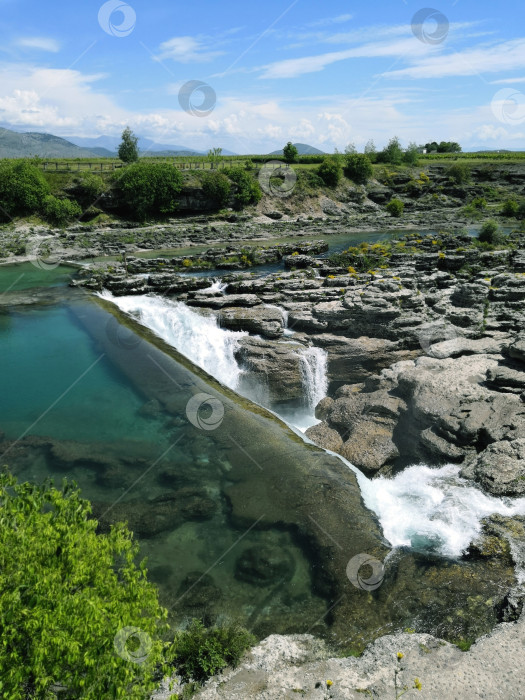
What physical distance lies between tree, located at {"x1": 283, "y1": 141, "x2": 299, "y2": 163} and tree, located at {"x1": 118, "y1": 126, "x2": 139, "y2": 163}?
37.4m

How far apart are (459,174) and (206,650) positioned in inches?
4803

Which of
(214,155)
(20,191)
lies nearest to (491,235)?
(20,191)

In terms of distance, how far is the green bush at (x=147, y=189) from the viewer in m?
79.4

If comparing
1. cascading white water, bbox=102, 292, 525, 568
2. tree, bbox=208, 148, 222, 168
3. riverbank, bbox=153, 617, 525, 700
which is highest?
tree, bbox=208, 148, 222, 168

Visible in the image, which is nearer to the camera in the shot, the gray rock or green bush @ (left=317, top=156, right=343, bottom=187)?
the gray rock

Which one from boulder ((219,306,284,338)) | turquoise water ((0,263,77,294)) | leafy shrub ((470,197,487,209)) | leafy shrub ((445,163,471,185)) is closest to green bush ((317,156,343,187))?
leafy shrub ((470,197,487,209))

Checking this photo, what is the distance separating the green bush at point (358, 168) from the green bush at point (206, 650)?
109107 mm

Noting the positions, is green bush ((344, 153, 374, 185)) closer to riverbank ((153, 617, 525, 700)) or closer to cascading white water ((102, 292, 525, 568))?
cascading white water ((102, 292, 525, 568))

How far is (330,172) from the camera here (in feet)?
337

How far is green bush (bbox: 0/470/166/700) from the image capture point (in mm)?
8023

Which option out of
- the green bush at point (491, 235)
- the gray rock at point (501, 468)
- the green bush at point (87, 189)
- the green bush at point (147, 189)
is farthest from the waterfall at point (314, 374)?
the green bush at point (87, 189)

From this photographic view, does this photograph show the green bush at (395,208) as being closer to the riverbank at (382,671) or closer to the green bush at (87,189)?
the green bush at (87,189)

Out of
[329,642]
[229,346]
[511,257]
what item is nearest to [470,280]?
[511,257]

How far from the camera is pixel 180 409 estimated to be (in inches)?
912
